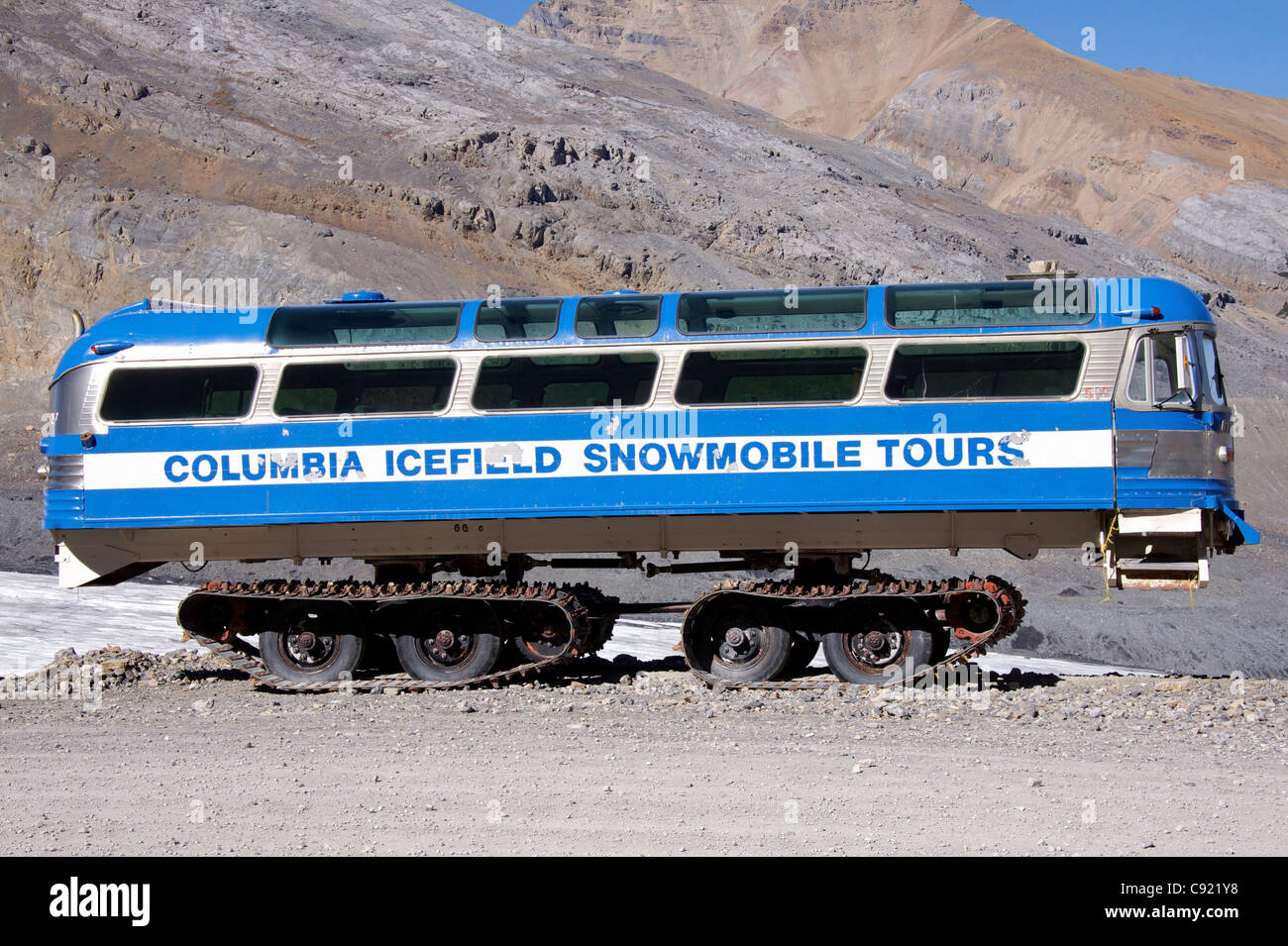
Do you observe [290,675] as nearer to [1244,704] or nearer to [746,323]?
[746,323]

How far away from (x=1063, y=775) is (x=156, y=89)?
175 feet

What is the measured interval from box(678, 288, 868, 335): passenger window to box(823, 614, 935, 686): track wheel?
3020mm

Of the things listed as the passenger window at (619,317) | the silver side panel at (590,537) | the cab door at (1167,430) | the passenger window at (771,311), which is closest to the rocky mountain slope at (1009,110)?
the cab door at (1167,430)

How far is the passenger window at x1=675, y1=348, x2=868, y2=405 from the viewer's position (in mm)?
11375

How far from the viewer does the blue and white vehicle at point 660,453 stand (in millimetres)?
11156

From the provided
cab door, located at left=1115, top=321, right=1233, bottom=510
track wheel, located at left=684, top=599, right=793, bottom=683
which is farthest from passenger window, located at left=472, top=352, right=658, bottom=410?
cab door, located at left=1115, top=321, right=1233, bottom=510

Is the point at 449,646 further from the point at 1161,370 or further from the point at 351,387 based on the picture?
the point at 1161,370

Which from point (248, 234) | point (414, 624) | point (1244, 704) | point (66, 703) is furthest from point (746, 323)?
point (248, 234)

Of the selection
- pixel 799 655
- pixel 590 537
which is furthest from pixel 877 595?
→ pixel 590 537

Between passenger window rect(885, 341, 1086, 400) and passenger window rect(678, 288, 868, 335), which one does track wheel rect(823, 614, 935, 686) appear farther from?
passenger window rect(678, 288, 868, 335)

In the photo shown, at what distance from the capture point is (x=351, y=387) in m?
11.8

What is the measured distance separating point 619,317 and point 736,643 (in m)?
3.52

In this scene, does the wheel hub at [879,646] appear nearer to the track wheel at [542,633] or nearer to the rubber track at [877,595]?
the rubber track at [877,595]

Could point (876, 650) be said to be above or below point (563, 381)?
below
